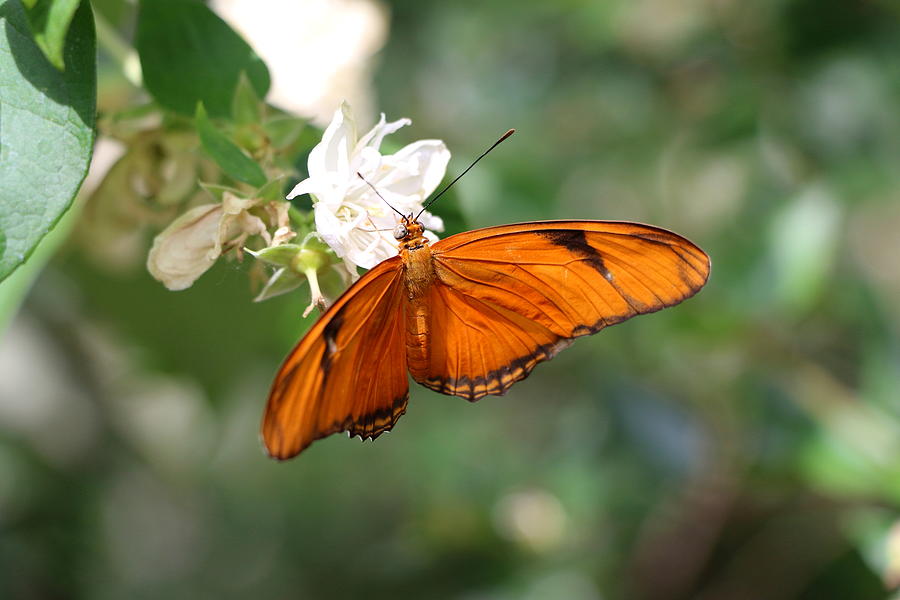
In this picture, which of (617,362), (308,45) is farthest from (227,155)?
(617,362)

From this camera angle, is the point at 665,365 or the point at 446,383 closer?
the point at 446,383

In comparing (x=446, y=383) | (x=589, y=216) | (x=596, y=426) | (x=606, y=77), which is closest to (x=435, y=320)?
(x=446, y=383)

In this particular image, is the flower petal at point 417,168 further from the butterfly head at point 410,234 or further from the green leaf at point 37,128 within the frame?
the green leaf at point 37,128

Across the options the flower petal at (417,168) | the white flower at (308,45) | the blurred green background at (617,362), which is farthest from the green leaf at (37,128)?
the white flower at (308,45)

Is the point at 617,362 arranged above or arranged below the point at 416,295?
below

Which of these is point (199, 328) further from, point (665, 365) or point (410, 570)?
point (665, 365)

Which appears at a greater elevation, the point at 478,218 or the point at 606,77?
the point at 606,77

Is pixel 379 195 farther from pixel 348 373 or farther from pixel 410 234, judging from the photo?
pixel 348 373
